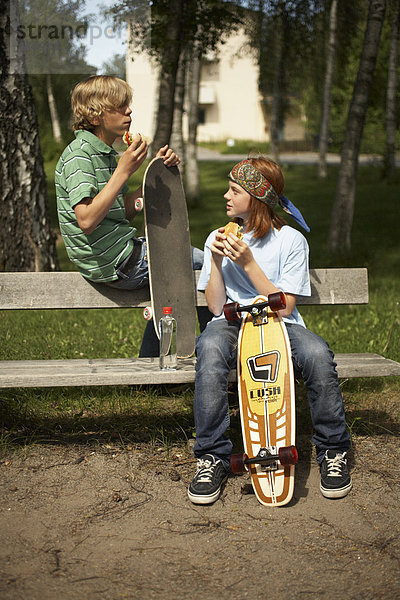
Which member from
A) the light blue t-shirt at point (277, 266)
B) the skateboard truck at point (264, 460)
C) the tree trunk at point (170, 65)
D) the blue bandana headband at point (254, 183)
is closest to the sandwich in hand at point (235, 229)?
the light blue t-shirt at point (277, 266)

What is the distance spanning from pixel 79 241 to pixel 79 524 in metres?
1.52

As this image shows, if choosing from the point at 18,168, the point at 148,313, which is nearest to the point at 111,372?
the point at 148,313

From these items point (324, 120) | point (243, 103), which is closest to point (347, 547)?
point (324, 120)

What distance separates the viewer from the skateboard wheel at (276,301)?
11.5 ft

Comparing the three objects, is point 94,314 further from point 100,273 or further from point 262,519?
point 262,519

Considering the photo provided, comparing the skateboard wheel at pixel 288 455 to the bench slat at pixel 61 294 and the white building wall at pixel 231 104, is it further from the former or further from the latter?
the white building wall at pixel 231 104

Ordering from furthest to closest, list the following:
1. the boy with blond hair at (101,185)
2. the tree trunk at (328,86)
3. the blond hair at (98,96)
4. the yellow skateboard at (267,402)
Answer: the tree trunk at (328,86) → the blond hair at (98,96) → the boy with blond hair at (101,185) → the yellow skateboard at (267,402)

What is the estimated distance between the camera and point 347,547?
296 cm

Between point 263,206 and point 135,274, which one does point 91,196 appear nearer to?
point 135,274

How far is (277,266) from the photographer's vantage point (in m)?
3.80

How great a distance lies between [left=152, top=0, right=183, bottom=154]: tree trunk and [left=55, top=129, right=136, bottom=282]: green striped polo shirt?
6560mm

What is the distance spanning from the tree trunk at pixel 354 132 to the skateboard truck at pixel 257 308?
7010mm

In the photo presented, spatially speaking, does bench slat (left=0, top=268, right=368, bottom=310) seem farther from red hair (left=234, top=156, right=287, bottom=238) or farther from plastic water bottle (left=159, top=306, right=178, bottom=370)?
red hair (left=234, top=156, right=287, bottom=238)

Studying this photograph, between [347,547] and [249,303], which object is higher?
[249,303]
